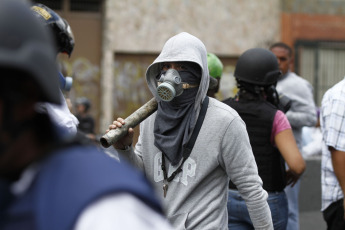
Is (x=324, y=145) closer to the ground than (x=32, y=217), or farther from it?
closer to the ground

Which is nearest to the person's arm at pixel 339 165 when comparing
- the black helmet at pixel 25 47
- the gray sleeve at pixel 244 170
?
the gray sleeve at pixel 244 170

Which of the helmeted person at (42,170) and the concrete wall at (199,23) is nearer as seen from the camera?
the helmeted person at (42,170)

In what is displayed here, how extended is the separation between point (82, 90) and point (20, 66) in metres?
12.6

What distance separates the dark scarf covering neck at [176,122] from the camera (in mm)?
3047

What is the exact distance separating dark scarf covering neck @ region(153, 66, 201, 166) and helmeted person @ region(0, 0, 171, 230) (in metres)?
1.83

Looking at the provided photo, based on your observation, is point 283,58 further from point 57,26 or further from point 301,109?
point 57,26

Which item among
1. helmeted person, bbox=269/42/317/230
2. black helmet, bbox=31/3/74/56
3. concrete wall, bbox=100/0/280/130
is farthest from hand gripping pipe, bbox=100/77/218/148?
concrete wall, bbox=100/0/280/130

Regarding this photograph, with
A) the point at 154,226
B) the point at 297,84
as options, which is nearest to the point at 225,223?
the point at 154,226

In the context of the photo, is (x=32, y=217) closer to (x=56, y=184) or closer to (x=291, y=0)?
Answer: (x=56, y=184)

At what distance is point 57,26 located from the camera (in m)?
3.21

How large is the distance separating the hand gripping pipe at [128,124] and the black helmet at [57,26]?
0.56 meters

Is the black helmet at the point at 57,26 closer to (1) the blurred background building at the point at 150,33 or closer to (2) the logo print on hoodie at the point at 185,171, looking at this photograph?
(2) the logo print on hoodie at the point at 185,171

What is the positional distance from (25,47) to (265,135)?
2965 mm

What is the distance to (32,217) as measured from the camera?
113 cm
